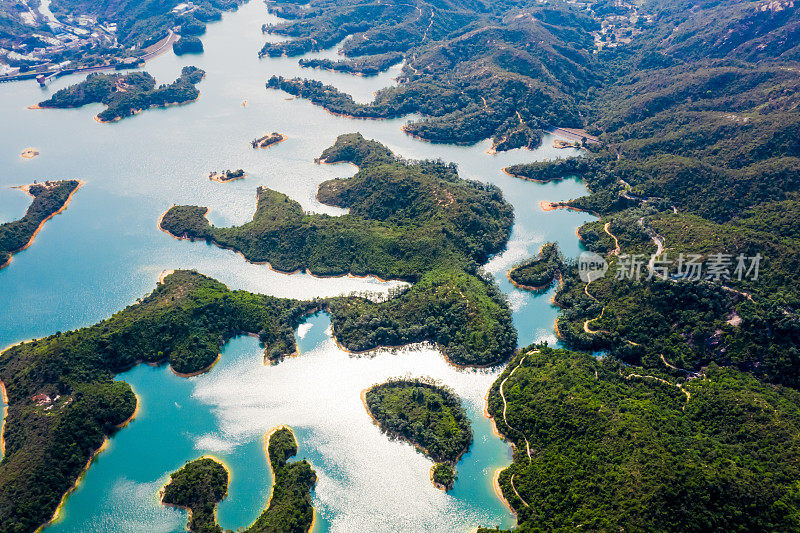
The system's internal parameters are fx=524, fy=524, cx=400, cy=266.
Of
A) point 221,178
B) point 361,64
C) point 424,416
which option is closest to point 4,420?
point 424,416

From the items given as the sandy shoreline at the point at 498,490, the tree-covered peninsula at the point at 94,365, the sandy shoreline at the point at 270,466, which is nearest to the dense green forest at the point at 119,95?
the tree-covered peninsula at the point at 94,365

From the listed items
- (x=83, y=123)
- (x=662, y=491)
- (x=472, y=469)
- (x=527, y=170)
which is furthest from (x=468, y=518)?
(x=83, y=123)

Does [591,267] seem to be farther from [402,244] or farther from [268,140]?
[268,140]

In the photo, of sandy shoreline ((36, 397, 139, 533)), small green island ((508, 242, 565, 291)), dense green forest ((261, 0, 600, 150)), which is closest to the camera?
A: sandy shoreline ((36, 397, 139, 533))

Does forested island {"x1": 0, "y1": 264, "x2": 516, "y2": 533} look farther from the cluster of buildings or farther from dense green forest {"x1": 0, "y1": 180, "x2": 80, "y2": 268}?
the cluster of buildings

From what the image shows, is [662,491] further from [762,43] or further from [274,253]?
[762,43]

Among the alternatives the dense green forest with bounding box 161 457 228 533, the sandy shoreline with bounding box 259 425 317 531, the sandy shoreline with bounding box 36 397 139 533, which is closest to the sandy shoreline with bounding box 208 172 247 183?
the sandy shoreline with bounding box 36 397 139 533
